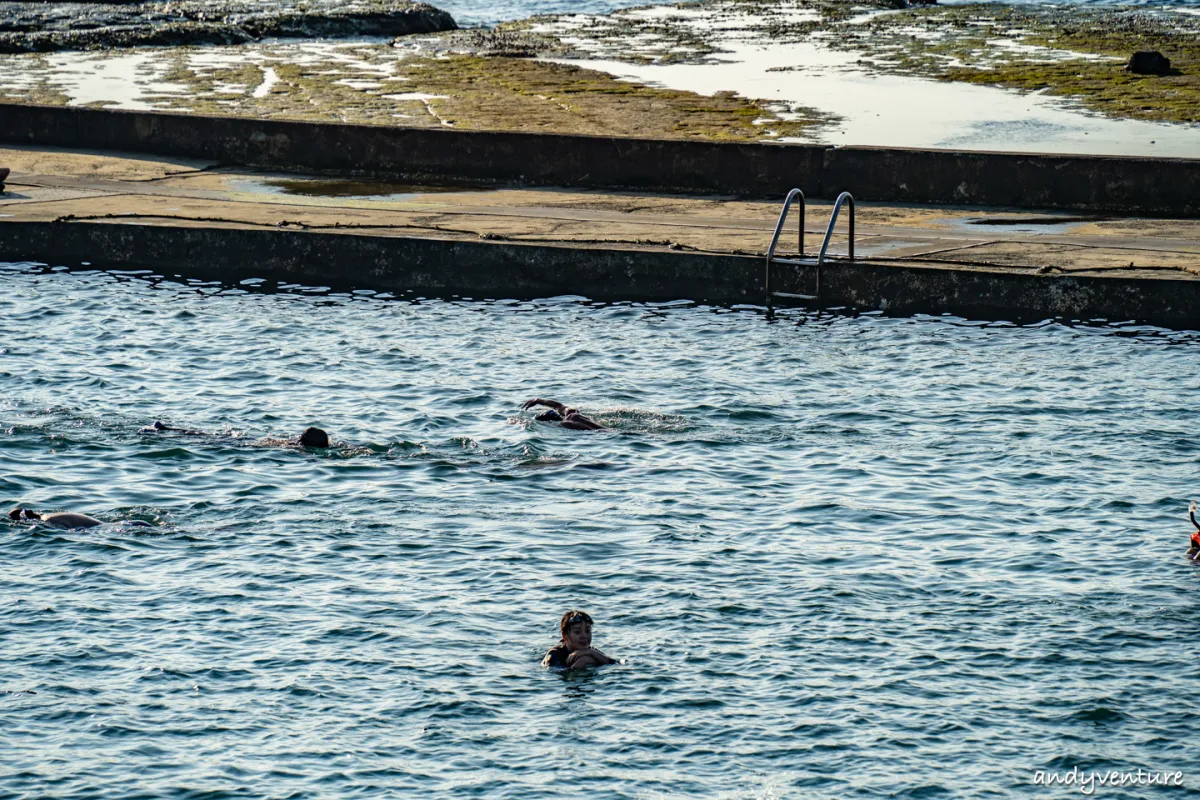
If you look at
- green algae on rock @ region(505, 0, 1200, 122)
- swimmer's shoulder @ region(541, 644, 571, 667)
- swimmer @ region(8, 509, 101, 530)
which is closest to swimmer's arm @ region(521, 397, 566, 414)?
swimmer @ region(8, 509, 101, 530)

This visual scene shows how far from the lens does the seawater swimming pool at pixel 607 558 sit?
9359mm

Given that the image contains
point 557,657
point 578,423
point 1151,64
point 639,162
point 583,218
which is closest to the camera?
point 557,657

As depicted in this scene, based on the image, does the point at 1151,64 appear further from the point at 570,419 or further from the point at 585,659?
the point at 585,659

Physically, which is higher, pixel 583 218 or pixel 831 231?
pixel 831 231

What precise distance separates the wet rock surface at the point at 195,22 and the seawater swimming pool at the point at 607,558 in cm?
3559

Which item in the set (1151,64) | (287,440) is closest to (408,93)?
(1151,64)

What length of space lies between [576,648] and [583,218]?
13.3 m

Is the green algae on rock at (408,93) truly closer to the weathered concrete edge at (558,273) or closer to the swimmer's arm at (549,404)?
the weathered concrete edge at (558,273)

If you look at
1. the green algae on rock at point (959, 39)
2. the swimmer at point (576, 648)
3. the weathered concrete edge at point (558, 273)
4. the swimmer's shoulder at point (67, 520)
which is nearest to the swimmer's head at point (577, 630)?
the swimmer at point (576, 648)

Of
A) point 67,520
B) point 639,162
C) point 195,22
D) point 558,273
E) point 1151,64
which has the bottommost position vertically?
point 67,520

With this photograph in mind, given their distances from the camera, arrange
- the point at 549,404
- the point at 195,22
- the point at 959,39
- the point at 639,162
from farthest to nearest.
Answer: the point at 195,22 < the point at 959,39 < the point at 639,162 < the point at 549,404

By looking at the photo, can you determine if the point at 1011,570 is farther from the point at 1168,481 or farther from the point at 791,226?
the point at 791,226

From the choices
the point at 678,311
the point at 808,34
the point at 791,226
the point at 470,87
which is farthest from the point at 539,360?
the point at 808,34

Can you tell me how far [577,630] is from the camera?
10.1 meters
